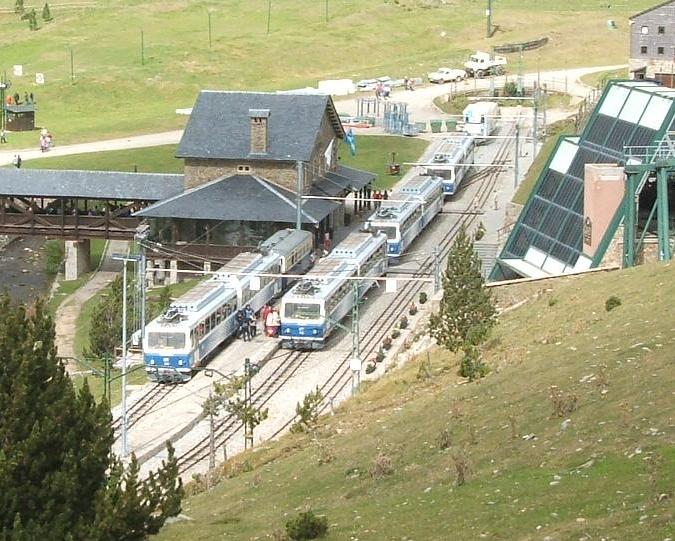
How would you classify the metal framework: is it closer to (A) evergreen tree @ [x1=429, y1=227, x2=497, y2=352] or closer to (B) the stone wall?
(A) evergreen tree @ [x1=429, y1=227, x2=497, y2=352]

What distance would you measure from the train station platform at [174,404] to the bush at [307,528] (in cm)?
2143

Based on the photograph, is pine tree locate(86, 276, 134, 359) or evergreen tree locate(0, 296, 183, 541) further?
pine tree locate(86, 276, 134, 359)

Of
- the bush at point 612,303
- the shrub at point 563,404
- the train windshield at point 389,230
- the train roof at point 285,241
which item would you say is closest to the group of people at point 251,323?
the train roof at point 285,241

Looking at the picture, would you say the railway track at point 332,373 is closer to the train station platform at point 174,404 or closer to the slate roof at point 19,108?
the train station platform at point 174,404

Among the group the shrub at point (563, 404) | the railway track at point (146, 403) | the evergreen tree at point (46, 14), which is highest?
the evergreen tree at point (46, 14)

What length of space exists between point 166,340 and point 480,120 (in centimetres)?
6150

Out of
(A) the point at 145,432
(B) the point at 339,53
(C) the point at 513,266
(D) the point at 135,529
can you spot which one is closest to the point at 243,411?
(A) the point at 145,432

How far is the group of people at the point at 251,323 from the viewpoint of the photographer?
63250 mm

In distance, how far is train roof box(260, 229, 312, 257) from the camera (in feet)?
228

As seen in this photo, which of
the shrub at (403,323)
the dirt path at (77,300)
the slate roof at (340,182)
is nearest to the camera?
the shrub at (403,323)

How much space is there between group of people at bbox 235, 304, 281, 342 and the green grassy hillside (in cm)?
1747

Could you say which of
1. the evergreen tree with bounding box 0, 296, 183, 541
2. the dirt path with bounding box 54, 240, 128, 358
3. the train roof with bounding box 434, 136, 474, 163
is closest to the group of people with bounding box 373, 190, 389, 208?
the train roof with bounding box 434, 136, 474, 163

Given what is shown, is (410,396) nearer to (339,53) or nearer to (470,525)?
(470,525)

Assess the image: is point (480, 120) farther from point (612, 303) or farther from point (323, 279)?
point (612, 303)
